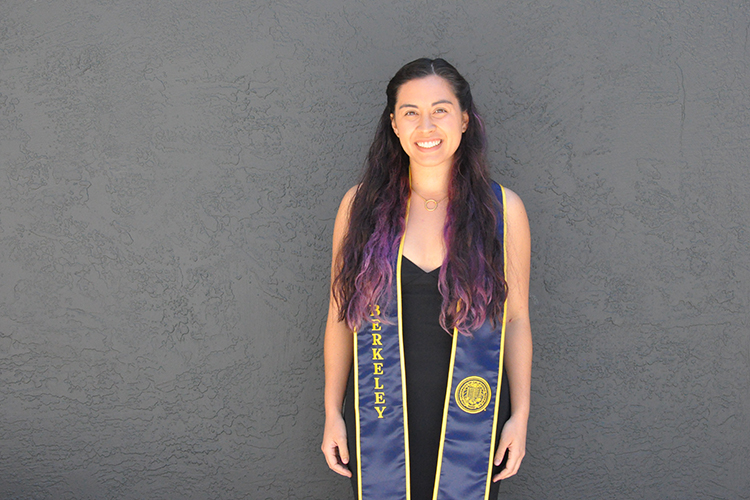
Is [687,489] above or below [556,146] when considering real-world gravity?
below

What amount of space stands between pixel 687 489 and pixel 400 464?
129 centimetres

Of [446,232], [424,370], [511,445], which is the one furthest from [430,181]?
[511,445]

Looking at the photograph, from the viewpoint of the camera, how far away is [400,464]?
5.75 ft

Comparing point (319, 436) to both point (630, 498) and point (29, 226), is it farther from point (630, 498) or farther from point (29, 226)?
point (29, 226)

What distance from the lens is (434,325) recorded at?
1744 millimetres

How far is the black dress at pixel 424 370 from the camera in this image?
1.73 m

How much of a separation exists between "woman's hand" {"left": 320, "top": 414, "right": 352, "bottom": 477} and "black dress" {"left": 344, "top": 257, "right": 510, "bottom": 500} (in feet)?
Result: 0.13

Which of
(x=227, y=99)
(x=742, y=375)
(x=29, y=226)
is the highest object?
(x=227, y=99)

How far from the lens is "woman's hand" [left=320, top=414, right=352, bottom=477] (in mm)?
1814

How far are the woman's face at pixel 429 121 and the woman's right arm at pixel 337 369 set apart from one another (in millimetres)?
289

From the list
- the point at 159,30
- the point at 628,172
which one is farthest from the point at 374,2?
the point at 628,172

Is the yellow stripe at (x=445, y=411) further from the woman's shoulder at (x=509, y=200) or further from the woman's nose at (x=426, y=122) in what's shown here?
the woman's nose at (x=426, y=122)

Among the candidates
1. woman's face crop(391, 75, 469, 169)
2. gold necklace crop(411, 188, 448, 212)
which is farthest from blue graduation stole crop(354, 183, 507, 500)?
woman's face crop(391, 75, 469, 169)

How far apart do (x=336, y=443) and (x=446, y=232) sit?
733 millimetres
